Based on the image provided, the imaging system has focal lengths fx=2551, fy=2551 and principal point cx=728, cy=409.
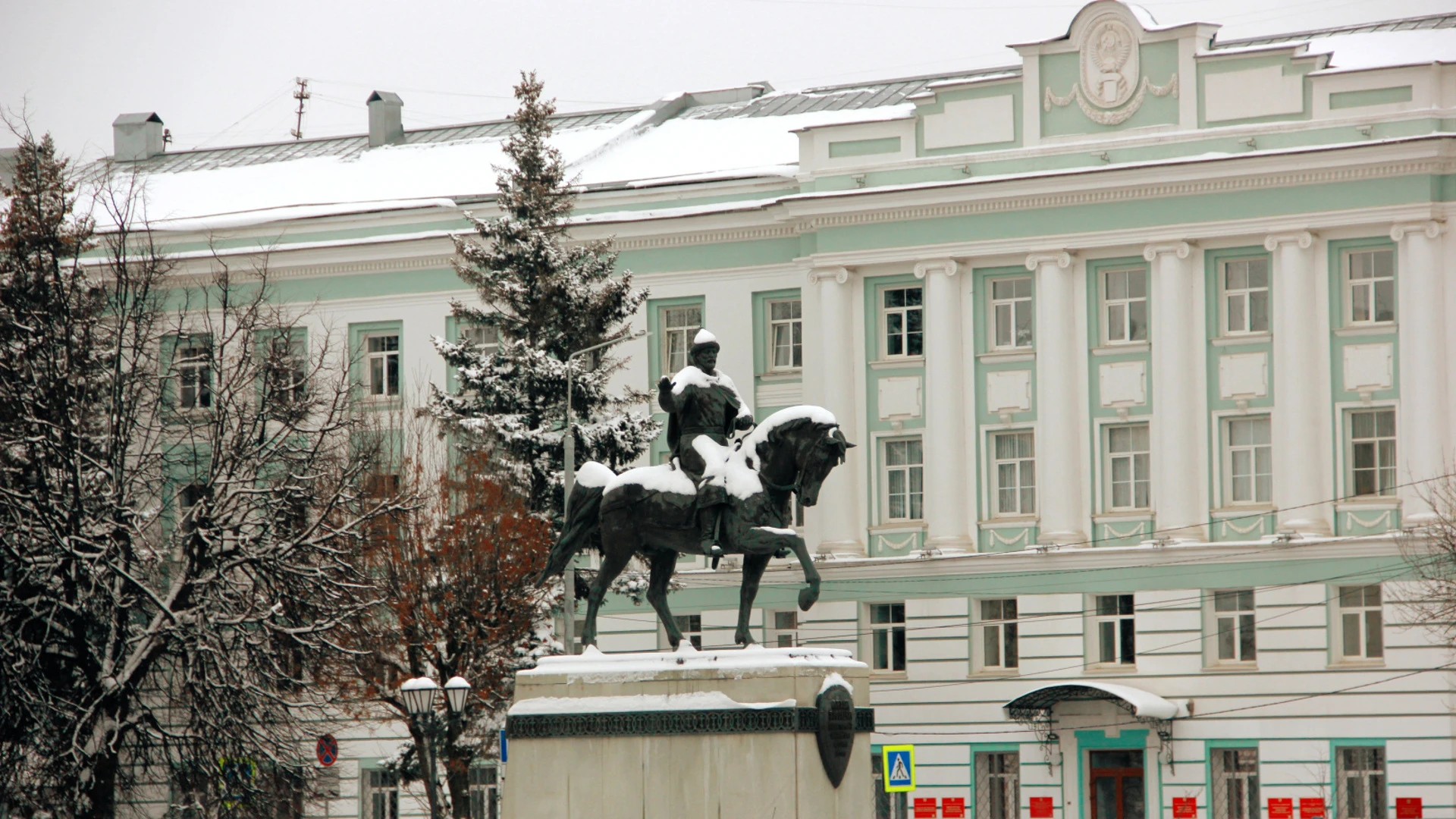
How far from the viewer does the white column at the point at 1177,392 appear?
50.8 metres

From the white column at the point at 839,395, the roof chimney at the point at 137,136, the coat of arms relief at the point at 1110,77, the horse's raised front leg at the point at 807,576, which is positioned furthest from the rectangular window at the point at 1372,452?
the roof chimney at the point at 137,136

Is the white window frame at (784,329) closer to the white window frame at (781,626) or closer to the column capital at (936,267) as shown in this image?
the column capital at (936,267)

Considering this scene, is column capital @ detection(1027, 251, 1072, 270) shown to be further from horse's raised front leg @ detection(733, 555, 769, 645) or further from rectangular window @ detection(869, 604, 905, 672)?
horse's raised front leg @ detection(733, 555, 769, 645)

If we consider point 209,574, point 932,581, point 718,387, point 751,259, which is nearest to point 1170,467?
point 932,581

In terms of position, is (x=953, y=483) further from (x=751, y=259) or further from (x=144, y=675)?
(x=144, y=675)

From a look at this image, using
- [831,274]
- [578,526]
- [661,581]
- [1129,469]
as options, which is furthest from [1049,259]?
[661,581]

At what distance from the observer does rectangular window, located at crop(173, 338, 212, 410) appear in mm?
38000

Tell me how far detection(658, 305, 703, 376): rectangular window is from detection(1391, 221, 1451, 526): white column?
1525cm

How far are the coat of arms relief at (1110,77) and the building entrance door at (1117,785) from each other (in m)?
12.7

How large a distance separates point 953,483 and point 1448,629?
36.7ft

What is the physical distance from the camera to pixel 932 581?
A: 52844 mm

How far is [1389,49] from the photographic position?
51.1m

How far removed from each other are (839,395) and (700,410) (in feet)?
92.2

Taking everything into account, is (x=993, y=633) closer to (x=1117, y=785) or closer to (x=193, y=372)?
(x=1117, y=785)
